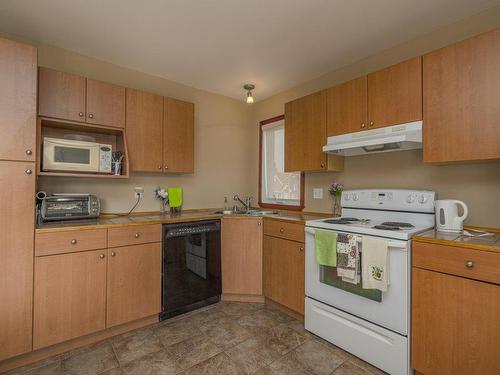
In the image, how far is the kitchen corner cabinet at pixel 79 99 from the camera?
2049 mm

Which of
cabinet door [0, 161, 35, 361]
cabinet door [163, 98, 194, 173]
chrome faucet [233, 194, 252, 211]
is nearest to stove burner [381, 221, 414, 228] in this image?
chrome faucet [233, 194, 252, 211]

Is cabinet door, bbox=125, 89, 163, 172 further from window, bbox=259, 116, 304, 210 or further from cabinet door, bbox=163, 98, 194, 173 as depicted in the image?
window, bbox=259, 116, 304, 210

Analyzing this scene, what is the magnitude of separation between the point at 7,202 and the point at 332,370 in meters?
2.42

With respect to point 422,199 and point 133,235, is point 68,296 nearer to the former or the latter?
point 133,235

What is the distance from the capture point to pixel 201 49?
7.76ft

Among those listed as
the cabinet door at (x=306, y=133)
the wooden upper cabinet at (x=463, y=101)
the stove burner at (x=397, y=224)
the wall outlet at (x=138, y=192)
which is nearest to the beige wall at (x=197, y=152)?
the wall outlet at (x=138, y=192)

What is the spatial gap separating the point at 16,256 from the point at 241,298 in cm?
195

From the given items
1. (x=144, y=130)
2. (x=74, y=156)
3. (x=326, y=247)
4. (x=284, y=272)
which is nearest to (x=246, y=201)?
(x=284, y=272)

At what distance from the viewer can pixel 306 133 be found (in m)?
2.63

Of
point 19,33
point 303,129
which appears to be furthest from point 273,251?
point 19,33

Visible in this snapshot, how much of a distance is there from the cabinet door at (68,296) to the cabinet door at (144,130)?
945 millimetres

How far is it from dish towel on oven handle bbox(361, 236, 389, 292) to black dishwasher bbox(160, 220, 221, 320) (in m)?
1.48

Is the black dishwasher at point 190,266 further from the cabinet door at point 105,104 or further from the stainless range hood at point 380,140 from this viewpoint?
the stainless range hood at point 380,140

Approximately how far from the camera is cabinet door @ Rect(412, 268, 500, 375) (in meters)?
1.33
